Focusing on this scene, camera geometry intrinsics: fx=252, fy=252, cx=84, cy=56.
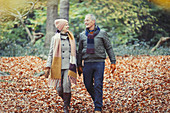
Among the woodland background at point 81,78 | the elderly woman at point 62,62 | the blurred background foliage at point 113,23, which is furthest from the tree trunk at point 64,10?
the blurred background foliage at point 113,23

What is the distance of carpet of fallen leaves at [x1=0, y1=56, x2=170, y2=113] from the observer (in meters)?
6.26

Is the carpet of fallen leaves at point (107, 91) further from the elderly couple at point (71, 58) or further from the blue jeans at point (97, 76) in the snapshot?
the elderly couple at point (71, 58)

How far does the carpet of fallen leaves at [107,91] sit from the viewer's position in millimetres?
6258

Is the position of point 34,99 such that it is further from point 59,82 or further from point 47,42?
point 47,42

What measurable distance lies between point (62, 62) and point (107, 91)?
273cm

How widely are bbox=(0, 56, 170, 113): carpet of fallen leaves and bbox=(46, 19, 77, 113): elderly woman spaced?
0.83 m

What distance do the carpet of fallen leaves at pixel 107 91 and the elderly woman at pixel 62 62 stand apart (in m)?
0.83

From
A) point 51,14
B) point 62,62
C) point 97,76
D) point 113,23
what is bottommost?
point 97,76

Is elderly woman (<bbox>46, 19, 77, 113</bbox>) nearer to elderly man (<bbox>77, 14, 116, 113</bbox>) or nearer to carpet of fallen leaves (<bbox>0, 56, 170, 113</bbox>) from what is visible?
elderly man (<bbox>77, 14, 116, 113</bbox>)

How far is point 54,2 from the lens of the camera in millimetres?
12062

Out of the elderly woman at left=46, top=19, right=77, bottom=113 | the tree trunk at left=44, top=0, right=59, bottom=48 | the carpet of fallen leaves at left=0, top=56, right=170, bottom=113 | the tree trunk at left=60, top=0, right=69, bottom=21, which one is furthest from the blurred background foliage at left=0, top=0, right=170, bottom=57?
the elderly woman at left=46, top=19, right=77, bottom=113

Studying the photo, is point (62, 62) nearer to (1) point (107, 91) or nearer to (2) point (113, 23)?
(1) point (107, 91)

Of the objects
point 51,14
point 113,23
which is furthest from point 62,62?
point 113,23

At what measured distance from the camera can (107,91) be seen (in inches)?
311
